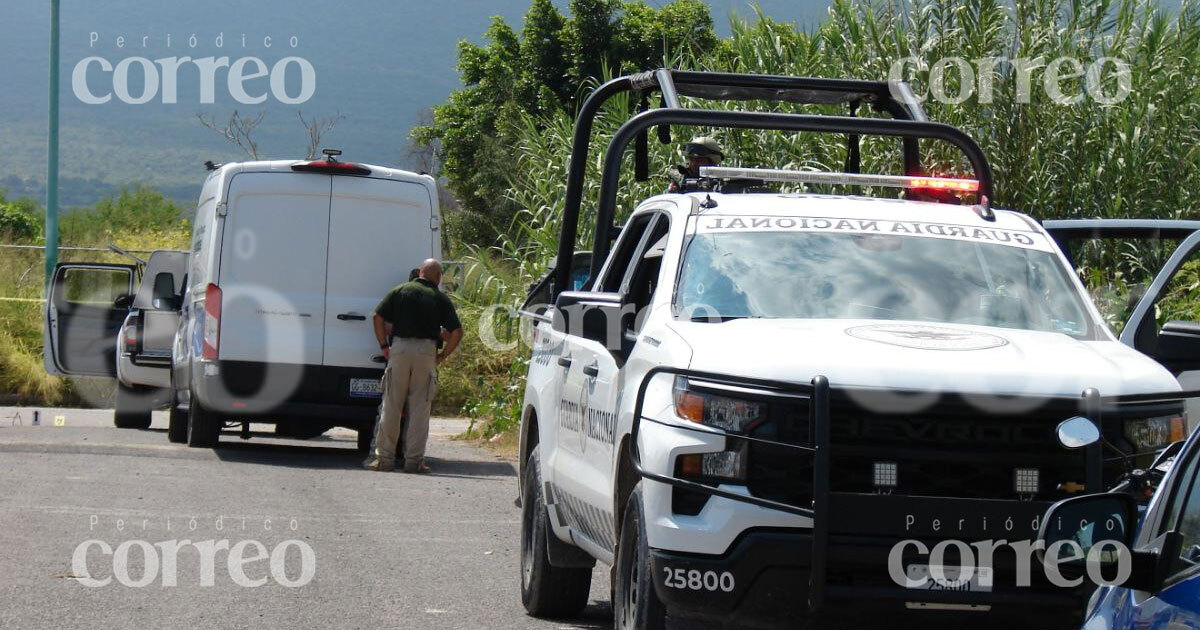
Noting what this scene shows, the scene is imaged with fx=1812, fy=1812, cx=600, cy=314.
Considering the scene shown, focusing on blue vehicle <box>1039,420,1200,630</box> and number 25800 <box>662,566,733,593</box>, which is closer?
blue vehicle <box>1039,420,1200,630</box>

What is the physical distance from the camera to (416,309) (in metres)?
15.0

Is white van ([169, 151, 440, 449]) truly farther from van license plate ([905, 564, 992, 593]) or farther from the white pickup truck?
van license plate ([905, 564, 992, 593])

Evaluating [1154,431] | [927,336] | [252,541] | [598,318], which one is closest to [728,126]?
[598,318]

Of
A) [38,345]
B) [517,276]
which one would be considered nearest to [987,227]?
[517,276]

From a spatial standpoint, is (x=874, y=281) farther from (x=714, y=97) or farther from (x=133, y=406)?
A: (x=133, y=406)

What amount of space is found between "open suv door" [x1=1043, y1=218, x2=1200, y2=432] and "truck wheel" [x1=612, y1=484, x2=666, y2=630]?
2540 millimetres

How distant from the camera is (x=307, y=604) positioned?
7852 millimetres

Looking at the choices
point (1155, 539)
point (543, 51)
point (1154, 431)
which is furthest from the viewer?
point (543, 51)

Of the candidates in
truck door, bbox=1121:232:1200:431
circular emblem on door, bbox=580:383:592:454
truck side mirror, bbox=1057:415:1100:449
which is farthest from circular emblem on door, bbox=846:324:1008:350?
circular emblem on door, bbox=580:383:592:454

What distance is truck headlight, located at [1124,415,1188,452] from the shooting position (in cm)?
553

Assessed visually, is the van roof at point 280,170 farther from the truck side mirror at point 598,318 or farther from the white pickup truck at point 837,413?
the truck side mirror at point 598,318

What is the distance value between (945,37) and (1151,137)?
1986 millimetres

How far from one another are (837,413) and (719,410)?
1.17ft

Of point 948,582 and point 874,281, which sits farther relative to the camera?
point 874,281
